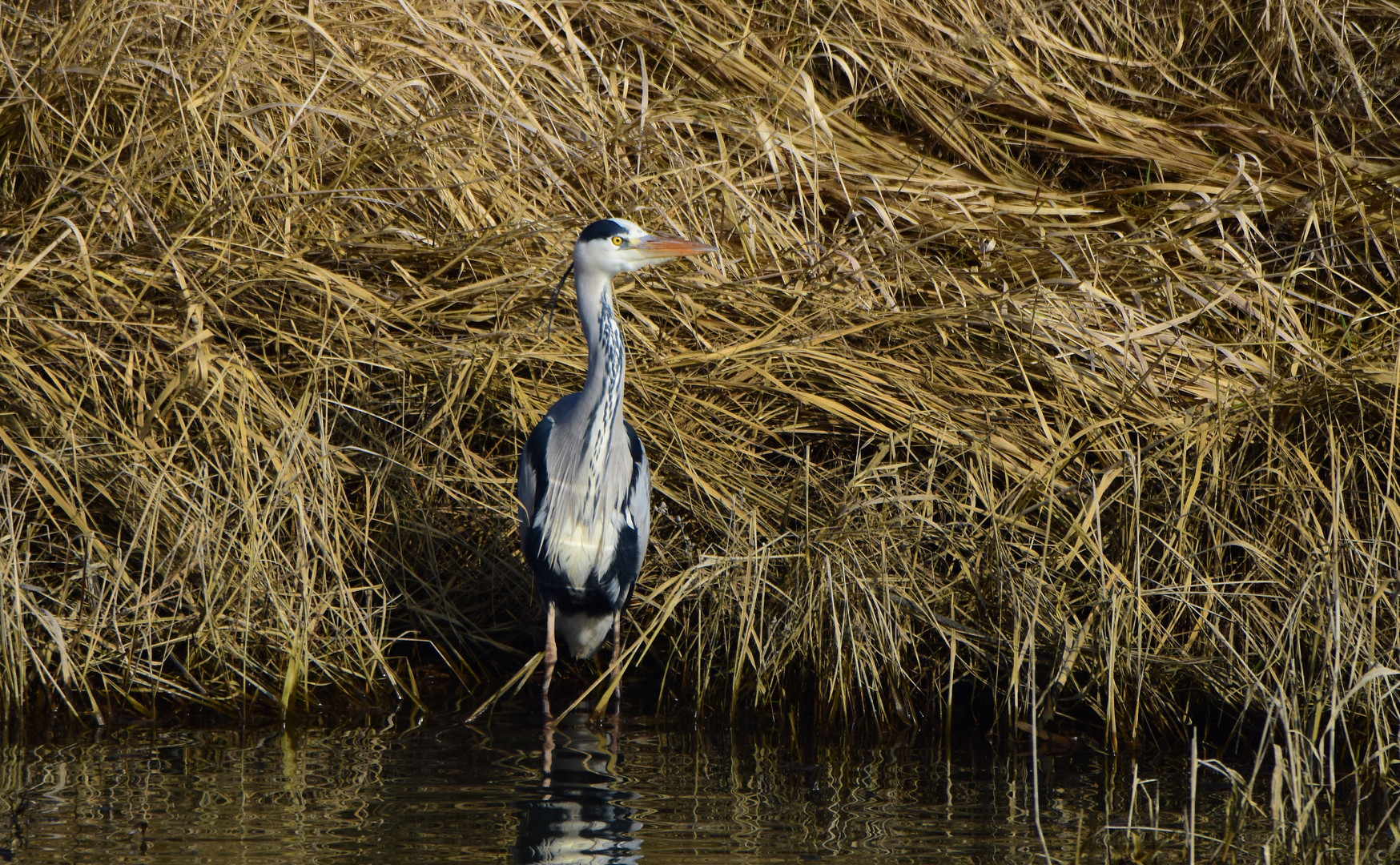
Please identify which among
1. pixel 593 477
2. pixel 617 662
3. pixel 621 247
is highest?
pixel 621 247

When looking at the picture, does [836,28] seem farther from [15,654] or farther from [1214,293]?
[15,654]

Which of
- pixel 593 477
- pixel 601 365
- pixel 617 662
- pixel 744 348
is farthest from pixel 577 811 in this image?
pixel 744 348

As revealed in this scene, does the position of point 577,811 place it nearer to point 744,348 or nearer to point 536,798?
point 536,798

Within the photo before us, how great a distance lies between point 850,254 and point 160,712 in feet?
9.99

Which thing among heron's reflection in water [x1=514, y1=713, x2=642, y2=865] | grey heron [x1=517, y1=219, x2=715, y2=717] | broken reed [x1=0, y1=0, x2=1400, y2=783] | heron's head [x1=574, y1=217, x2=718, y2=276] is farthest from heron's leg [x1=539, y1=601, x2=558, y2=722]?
heron's head [x1=574, y1=217, x2=718, y2=276]

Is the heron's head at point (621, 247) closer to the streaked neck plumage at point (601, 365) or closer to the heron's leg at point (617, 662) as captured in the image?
the streaked neck plumage at point (601, 365)

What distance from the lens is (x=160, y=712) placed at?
406cm

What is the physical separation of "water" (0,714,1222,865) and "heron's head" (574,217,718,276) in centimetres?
148

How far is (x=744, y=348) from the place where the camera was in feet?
16.0

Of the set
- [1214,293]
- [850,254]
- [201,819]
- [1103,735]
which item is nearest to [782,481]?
[850,254]

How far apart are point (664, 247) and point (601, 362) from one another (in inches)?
17.3

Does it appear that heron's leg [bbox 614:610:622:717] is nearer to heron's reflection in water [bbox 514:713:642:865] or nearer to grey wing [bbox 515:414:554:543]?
heron's reflection in water [bbox 514:713:642:865]

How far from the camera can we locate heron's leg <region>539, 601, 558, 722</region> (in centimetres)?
416

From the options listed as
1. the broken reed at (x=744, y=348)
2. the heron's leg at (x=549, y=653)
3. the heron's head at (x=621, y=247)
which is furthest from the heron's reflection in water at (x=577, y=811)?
the heron's head at (x=621, y=247)
